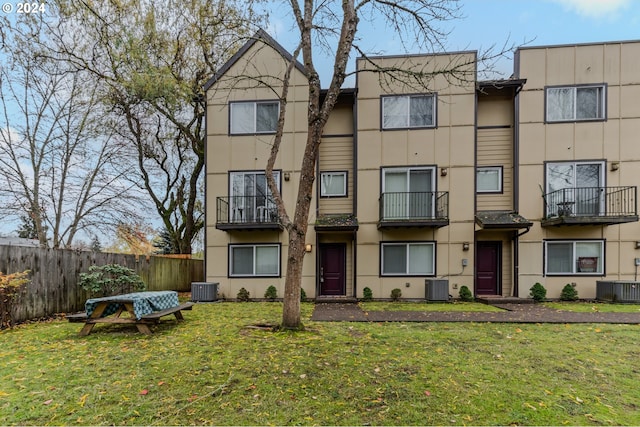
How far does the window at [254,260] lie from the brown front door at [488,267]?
753cm

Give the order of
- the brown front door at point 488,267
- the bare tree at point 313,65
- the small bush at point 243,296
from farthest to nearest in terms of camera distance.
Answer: the brown front door at point 488,267 < the small bush at point 243,296 < the bare tree at point 313,65

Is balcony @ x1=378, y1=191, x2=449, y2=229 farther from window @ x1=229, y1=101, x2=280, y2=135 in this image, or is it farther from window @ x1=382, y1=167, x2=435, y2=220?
window @ x1=229, y1=101, x2=280, y2=135

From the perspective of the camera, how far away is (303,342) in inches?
216

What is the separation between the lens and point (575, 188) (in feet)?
35.4

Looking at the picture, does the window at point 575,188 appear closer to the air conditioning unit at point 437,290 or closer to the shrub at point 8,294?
the air conditioning unit at point 437,290

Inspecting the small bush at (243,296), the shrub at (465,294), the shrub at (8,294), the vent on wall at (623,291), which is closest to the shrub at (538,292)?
the vent on wall at (623,291)

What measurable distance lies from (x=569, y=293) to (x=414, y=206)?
19.8 ft

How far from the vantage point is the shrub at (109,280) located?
8.41 metres

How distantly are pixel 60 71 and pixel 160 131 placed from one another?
606 cm

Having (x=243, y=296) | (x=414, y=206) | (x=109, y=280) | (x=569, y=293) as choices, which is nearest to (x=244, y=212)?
(x=243, y=296)

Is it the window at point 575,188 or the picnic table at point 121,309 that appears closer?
the picnic table at point 121,309

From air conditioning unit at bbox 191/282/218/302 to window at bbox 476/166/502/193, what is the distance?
10.5 meters

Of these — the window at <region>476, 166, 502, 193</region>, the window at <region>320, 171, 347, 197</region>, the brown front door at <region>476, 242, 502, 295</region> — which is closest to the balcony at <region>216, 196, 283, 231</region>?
the window at <region>320, 171, 347, 197</region>

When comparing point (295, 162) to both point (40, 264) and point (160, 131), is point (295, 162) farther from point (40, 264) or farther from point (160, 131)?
point (160, 131)
